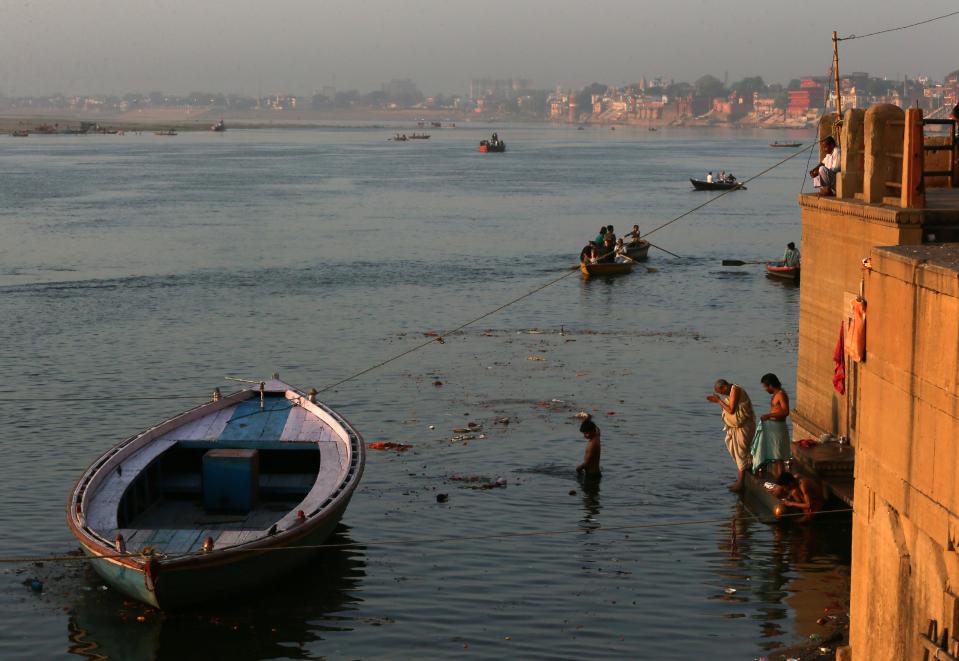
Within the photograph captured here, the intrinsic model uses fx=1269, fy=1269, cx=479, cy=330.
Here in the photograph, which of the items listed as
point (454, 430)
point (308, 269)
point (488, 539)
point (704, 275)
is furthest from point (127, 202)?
point (488, 539)

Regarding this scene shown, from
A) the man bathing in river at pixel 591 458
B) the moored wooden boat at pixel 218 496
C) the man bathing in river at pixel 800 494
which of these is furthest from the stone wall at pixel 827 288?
the moored wooden boat at pixel 218 496

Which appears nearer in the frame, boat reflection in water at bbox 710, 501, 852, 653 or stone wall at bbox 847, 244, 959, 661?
stone wall at bbox 847, 244, 959, 661

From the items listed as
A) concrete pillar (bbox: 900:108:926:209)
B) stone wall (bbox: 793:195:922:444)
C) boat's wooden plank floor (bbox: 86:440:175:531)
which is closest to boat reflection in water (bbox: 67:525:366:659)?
boat's wooden plank floor (bbox: 86:440:175:531)

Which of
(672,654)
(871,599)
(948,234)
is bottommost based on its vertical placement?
(672,654)

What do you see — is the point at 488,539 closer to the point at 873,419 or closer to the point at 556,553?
the point at 556,553

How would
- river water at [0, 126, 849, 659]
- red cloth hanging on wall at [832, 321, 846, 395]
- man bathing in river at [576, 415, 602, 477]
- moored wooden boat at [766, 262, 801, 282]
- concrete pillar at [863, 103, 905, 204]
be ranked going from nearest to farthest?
river water at [0, 126, 849, 659] < concrete pillar at [863, 103, 905, 204] < red cloth hanging on wall at [832, 321, 846, 395] < man bathing in river at [576, 415, 602, 477] < moored wooden boat at [766, 262, 801, 282]

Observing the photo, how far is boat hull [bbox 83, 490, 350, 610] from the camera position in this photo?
43.4 feet

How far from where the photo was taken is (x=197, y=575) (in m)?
13.4

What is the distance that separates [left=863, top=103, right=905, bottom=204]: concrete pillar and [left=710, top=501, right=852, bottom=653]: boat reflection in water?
419 cm

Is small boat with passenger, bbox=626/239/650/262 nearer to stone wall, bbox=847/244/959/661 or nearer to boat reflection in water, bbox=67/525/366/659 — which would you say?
boat reflection in water, bbox=67/525/366/659

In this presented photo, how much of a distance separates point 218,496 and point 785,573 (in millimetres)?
7035

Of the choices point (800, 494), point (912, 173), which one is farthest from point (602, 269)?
point (912, 173)

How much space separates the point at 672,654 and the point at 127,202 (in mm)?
75221

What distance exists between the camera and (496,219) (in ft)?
232
